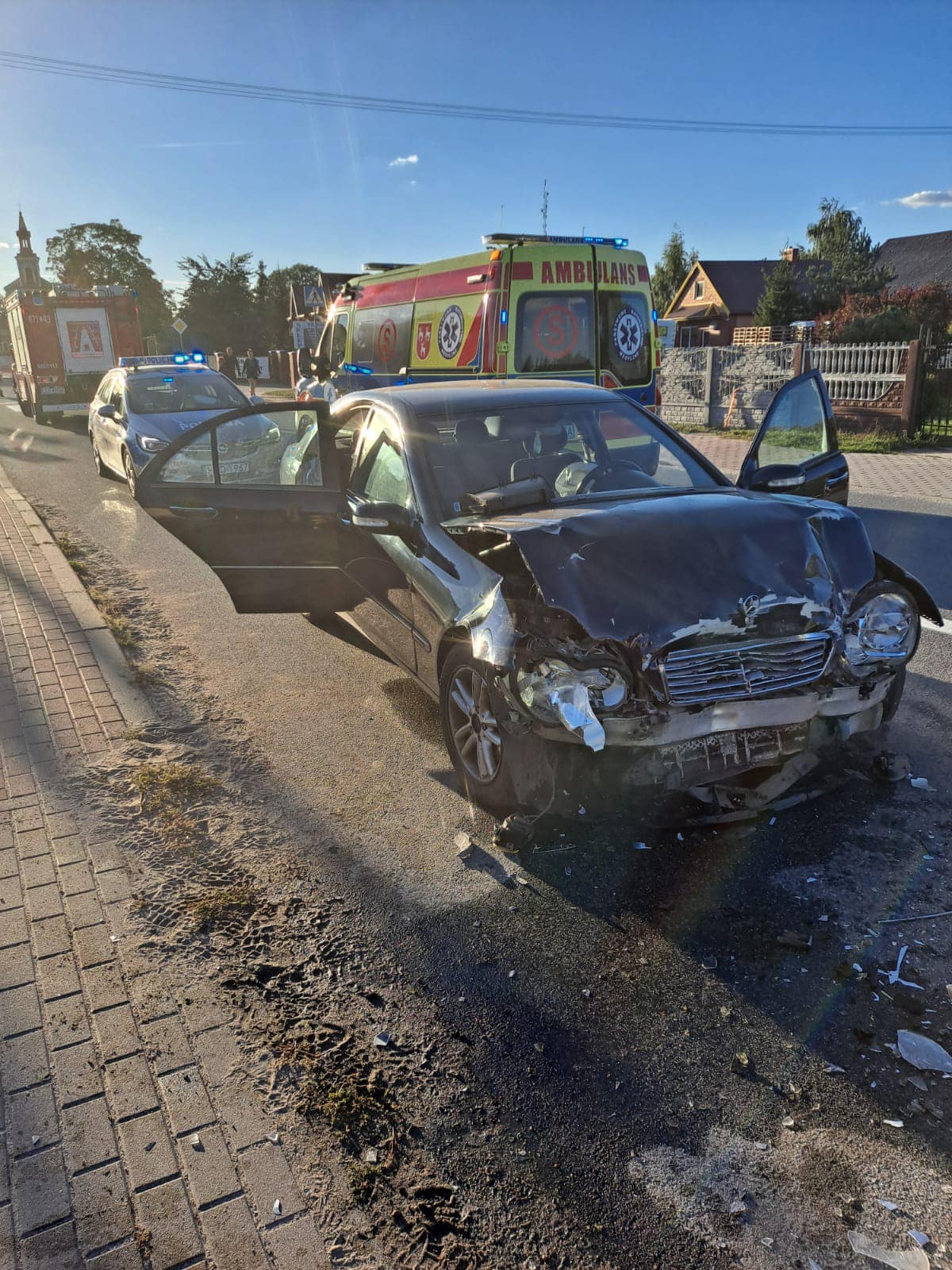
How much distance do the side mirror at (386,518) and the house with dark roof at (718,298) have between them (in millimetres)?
55388

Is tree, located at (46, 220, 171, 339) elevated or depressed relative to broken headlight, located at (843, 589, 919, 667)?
elevated

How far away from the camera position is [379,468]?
483 centimetres

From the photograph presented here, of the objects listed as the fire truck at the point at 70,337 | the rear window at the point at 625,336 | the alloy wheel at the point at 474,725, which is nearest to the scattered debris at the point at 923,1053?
the alloy wheel at the point at 474,725

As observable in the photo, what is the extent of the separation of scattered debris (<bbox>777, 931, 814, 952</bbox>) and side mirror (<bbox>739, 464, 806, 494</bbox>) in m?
2.13

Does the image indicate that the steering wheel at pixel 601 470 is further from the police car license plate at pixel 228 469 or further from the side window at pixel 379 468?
the police car license plate at pixel 228 469

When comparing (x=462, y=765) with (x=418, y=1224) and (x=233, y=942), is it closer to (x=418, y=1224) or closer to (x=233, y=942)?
(x=233, y=942)

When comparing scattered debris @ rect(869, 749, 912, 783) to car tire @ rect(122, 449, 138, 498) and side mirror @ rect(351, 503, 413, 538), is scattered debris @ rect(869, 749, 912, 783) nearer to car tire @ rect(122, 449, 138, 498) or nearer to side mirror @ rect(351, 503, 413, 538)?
side mirror @ rect(351, 503, 413, 538)

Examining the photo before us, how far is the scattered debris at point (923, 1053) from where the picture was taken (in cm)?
244

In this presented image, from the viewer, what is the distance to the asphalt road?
222cm

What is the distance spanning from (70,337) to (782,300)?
32.9 meters

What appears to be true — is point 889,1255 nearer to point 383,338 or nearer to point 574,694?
point 574,694

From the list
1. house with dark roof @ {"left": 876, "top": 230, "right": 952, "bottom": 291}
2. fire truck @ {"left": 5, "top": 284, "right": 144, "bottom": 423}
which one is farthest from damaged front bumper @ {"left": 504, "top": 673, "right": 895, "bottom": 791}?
house with dark roof @ {"left": 876, "top": 230, "right": 952, "bottom": 291}

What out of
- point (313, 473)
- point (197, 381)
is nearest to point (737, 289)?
point (197, 381)

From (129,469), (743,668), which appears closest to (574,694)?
(743,668)
